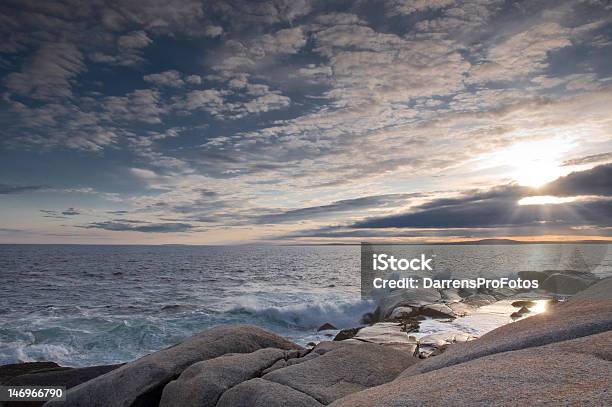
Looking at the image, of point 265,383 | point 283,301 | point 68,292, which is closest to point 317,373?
point 265,383

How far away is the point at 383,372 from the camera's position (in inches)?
263

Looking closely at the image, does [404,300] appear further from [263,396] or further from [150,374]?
[263,396]

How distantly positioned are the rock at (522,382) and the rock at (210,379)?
Result: 2895 mm

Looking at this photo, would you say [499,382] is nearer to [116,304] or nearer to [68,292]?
[116,304]

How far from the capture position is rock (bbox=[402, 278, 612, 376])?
4.70 metres

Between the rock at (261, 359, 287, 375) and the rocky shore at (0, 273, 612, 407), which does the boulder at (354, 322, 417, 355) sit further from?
the rock at (261, 359, 287, 375)

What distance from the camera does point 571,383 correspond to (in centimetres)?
312

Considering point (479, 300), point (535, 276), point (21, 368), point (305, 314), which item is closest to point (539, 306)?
point (479, 300)

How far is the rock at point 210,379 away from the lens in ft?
20.8

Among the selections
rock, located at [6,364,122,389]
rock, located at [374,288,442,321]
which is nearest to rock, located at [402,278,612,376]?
rock, located at [6,364,122,389]

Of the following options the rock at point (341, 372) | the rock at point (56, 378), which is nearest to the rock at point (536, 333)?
the rock at point (341, 372)

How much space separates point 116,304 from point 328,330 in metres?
18.4

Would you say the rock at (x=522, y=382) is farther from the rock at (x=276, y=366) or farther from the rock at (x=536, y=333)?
the rock at (x=276, y=366)

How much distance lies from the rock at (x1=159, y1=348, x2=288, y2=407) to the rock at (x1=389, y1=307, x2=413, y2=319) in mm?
13522
